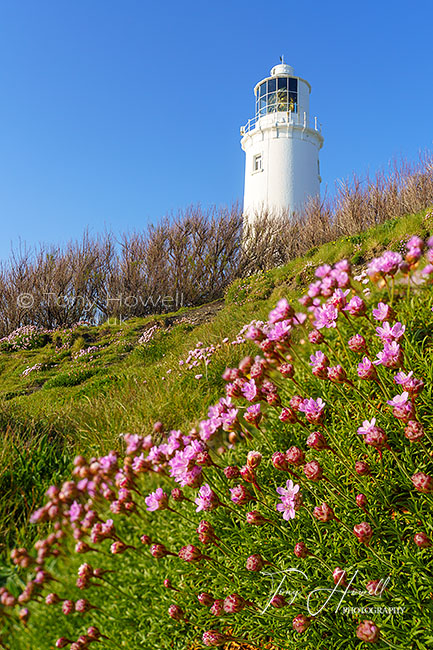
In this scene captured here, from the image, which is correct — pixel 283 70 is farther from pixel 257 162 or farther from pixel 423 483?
pixel 423 483

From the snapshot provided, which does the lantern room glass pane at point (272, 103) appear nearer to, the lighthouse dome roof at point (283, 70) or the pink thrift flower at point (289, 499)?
the lighthouse dome roof at point (283, 70)

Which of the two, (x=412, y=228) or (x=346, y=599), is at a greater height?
(x=412, y=228)

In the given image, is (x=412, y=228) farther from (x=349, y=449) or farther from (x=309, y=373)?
(x=349, y=449)

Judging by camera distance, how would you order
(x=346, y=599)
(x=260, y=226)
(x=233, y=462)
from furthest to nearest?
(x=260, y=226) → (x=233, y=462) → (x=346, y=599)

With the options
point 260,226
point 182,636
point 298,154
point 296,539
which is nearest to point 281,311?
point 296,539

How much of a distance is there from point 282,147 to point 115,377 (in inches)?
691

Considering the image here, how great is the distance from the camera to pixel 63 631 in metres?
2.09

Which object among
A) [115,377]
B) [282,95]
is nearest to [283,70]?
[282,95]

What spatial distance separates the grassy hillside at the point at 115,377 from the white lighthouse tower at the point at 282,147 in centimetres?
1125

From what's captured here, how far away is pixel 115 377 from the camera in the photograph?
7637mm

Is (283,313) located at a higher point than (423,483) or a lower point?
higher

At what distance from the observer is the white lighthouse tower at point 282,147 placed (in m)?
21.2

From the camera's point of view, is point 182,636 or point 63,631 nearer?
point 182,636

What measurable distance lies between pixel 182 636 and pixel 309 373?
160cm
